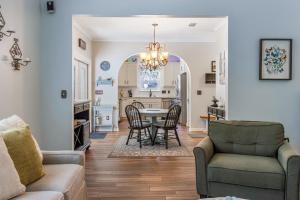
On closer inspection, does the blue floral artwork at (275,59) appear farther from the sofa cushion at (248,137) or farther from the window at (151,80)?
the window at (151,80)

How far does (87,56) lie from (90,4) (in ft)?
11.1

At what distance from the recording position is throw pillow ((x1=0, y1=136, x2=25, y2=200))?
66.4 inches

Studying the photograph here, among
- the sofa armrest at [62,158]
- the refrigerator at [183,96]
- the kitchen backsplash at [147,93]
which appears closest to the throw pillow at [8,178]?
the sofa armrest at [62,158]

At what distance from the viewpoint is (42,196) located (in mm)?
1788

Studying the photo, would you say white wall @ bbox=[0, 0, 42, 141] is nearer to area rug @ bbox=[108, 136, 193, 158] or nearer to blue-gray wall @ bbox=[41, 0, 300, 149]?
blue-gray wall @ bbox=[41, 0, 300, 149]

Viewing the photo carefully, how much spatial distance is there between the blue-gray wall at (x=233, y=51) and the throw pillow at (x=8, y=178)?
213cm

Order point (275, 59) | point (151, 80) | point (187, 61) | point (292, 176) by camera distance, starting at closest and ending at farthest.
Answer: point (292, 176) → point (275, 59) → point (187, 61) → point (151, 80)

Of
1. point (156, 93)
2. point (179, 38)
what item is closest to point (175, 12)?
point (179, 38)

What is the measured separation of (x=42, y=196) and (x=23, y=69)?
6.64ft

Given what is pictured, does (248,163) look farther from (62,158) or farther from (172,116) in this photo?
(172,116)

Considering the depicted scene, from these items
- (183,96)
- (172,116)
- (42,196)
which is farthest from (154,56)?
(42,196)

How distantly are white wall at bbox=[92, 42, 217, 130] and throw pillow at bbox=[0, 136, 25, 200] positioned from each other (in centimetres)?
597

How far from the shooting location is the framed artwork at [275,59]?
3.82 meters

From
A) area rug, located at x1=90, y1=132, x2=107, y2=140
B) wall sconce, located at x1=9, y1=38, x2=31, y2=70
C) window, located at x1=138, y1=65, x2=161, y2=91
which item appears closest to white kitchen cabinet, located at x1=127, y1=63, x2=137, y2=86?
window, located at x1=138, y1=65, x2=161, y2=91
